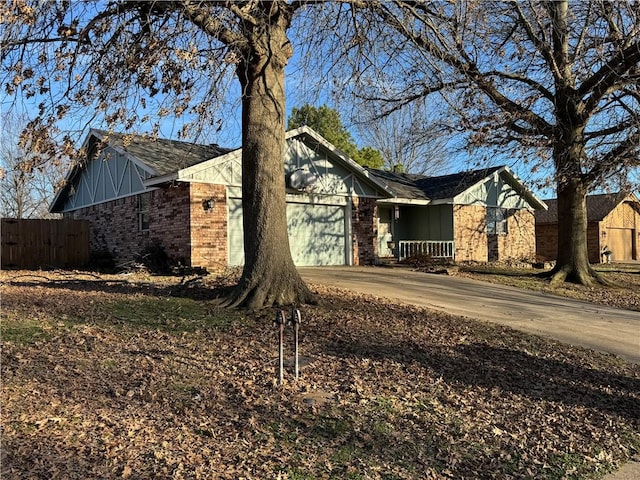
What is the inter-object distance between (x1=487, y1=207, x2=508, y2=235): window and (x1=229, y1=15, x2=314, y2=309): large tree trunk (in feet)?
60.3

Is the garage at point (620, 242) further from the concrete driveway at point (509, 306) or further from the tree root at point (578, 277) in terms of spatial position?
the concrete driveway at point (509, 306)

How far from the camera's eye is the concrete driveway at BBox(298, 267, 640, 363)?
9453 millimetres

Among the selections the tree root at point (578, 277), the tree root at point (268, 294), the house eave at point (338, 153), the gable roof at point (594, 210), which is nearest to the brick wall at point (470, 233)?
the house eave at point (338, 153)

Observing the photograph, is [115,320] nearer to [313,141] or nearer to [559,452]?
[559,452]

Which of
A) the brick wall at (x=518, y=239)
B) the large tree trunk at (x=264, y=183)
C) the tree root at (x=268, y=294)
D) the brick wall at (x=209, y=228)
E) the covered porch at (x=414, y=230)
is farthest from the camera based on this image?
the brick wall at (x=518, y=239)

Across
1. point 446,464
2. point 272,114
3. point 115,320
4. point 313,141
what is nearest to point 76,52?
point 272,114

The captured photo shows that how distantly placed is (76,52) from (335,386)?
586cm

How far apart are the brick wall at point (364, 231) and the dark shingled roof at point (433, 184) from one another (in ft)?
7.76

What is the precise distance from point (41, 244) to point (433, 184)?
1654 centimetres

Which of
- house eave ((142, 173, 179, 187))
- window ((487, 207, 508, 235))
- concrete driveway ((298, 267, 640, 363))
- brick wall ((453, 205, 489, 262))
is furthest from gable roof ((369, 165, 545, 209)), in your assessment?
house eave ((142, 173, 179, 187))

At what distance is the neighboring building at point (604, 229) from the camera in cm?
3316

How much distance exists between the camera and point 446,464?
425 cm

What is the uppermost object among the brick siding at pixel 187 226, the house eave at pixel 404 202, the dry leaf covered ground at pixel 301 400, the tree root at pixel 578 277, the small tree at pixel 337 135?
the small tree at pixel 337 135

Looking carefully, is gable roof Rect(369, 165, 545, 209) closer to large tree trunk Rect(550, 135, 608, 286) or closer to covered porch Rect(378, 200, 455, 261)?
covered porch Rect(378, 200, 455, 261)
